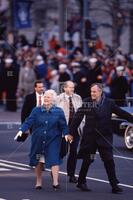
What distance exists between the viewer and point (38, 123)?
15945 millimetres

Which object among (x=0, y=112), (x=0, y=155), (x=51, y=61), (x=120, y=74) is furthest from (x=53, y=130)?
(x=51, y=61)

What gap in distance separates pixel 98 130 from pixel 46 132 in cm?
79

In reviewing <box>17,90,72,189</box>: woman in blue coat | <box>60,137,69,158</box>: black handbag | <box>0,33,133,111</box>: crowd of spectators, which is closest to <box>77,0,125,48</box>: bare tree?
<box>0,33,133,111</box>: crowd of spectators

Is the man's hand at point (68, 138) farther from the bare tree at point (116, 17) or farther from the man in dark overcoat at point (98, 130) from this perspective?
the bare tree at point (116, 17)

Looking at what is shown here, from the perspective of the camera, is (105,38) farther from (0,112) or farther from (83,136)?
(83,136)

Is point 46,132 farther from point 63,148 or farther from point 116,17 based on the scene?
point 116,17

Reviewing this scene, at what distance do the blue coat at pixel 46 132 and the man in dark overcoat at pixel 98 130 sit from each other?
0.35 meters

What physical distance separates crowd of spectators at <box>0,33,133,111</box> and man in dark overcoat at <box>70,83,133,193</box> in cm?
1132

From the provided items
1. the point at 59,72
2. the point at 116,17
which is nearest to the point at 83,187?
the point at 59,72

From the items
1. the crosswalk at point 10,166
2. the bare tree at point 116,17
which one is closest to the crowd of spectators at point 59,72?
Answer: the bare tree at point 116,17

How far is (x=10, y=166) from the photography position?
19.2 metres

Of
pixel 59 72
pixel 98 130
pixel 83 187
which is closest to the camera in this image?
pixel 98 130

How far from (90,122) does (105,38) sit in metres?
44.5

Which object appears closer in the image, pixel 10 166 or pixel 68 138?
pixel 68 138
